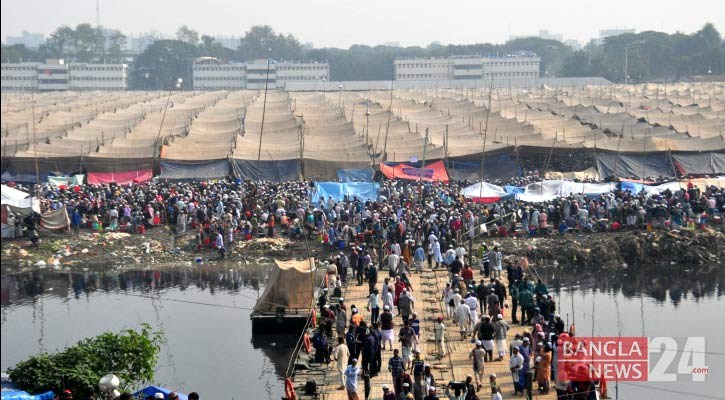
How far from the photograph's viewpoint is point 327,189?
31.9m

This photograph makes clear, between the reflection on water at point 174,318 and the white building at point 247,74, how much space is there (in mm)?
107045

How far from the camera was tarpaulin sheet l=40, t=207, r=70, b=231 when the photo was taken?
96.4 feet

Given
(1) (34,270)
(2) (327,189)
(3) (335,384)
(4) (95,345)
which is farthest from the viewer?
(2) (327,189)

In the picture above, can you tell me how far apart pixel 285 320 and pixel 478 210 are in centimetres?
991

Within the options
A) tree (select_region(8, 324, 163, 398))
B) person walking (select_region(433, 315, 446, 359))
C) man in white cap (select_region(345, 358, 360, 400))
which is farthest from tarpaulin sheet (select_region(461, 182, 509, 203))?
tree (select_region(8, 324, 163, 398))

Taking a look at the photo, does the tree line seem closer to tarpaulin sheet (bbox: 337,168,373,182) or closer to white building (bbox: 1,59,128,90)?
white building (bbox: 1,59,128,90)

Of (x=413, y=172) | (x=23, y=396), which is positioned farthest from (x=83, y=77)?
(x=23, y=396)

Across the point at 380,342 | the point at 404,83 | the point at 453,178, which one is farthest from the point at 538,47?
the point at 380,342

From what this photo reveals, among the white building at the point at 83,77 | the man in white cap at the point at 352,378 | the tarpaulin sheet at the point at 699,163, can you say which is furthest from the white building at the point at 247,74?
the man in white cap at the point at 352,378

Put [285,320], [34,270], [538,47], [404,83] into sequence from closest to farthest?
[285,320] → [34,270] → [404,83] → [538,47]

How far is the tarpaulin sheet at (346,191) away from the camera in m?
31.7

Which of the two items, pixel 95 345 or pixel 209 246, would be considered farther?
pixel 209 246

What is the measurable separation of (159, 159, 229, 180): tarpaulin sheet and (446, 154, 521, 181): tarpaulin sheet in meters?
8.37

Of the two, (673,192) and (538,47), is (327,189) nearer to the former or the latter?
(673,192)
